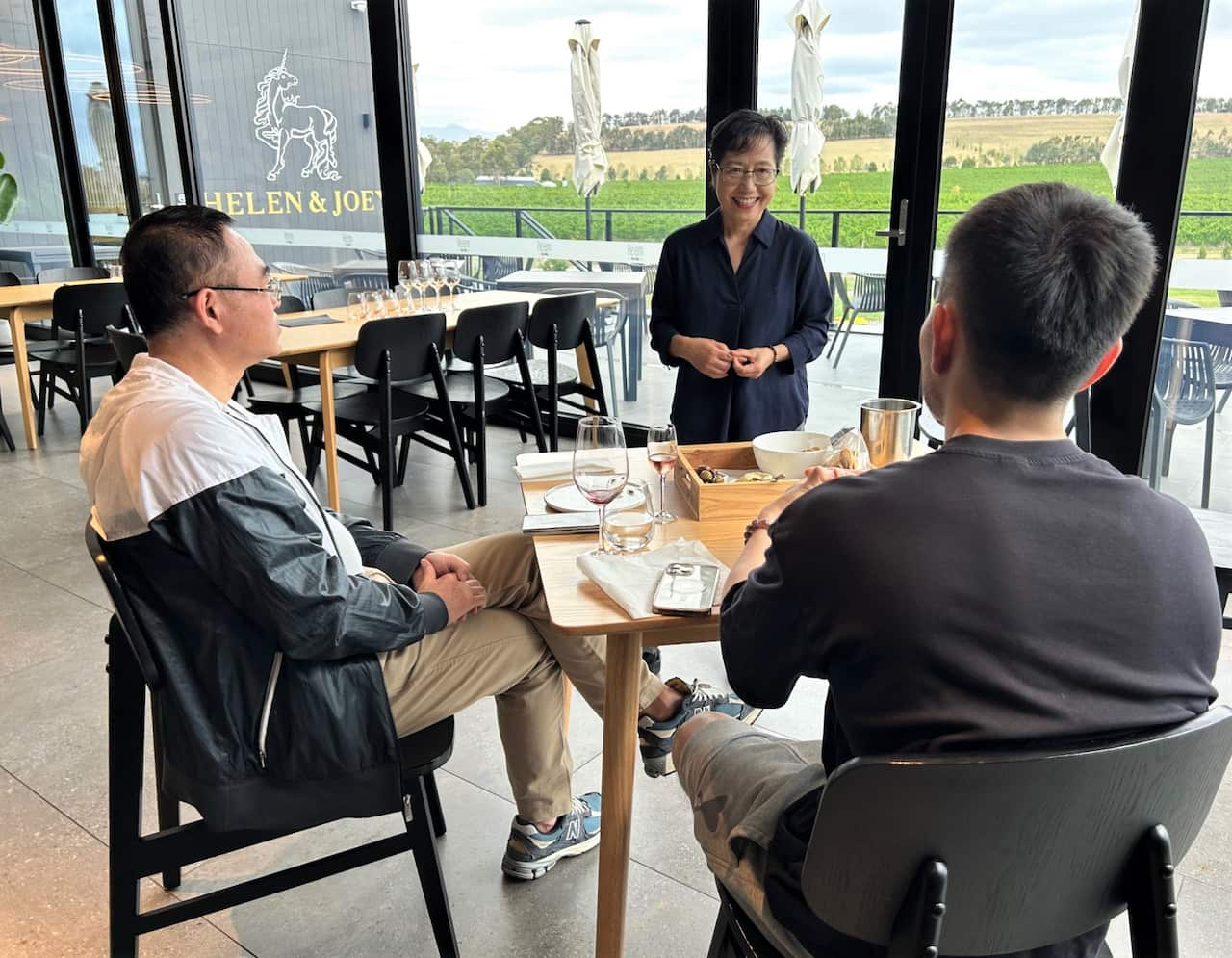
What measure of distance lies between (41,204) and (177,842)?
7.81 metres

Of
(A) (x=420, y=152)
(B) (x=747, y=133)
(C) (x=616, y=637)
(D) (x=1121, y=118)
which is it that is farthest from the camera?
(A) (x=420, y=152)

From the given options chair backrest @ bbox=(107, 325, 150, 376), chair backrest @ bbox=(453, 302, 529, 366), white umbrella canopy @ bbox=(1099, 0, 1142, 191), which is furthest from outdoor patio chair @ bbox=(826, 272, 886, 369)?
chair backrest @ bbox=(107, 325, 150, 376)

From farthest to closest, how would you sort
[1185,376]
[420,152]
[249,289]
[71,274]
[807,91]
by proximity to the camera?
1. [71,274]
2. [420,152]
3. [807,91]
4. [1185,376]
5. [249,289]

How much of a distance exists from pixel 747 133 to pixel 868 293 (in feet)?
5.57

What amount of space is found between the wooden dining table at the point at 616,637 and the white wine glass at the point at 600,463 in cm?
7

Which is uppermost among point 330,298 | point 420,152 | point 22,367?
point 420,152

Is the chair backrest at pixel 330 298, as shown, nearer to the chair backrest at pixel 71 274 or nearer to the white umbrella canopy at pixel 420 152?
the white umbrella canopy at pixel 420 152

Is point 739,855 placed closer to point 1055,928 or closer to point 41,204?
point 1055,928

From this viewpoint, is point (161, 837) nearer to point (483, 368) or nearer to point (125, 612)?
point (125, 612)

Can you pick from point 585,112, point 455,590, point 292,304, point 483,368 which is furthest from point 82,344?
point 455,590

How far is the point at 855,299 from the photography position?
4.09 metres

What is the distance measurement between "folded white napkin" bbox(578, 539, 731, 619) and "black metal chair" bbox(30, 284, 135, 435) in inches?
167

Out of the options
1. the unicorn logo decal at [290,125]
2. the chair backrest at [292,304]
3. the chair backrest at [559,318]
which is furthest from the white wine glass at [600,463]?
the unicorn logo decal at [290,125]

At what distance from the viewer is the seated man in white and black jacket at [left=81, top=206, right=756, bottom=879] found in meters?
1.31
